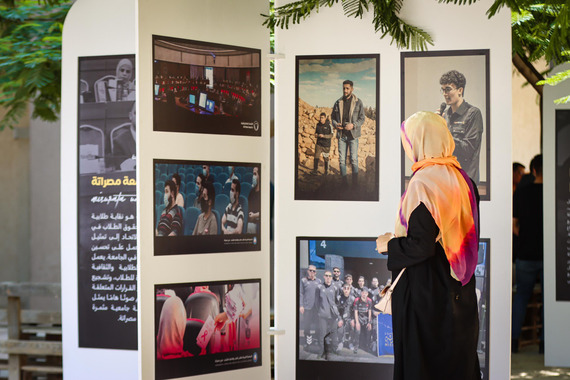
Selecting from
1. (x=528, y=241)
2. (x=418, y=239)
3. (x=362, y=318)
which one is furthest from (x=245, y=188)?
(x=528, y=241)

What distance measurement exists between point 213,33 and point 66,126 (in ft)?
5.18

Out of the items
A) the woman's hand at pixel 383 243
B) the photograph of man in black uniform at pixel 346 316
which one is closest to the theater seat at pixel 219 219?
the photograph of man in black uniform at pixel 346 316

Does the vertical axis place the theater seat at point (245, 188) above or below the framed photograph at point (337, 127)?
below

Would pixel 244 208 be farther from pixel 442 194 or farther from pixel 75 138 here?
pixel 75 138

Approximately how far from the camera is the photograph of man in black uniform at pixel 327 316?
4461 mm

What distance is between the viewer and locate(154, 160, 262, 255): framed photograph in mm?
4207

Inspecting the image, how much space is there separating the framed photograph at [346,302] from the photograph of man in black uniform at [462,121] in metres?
0.71

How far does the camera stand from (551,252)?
6.75 metres

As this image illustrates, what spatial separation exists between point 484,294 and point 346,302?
2.60 feet

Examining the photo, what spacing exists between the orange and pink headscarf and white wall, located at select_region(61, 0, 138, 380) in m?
2.41

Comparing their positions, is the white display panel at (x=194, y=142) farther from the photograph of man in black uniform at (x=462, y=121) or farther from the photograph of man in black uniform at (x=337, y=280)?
the photograph of man in black uniform at (x=462, y=121)

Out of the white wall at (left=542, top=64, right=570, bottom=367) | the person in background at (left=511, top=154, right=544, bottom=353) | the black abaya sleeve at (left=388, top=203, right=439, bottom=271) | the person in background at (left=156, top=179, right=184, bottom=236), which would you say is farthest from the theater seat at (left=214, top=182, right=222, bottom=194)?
the person in background at (left=511, top=154, right=544, bottom=353)

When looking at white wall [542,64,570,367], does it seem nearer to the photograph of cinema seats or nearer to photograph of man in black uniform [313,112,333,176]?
photograph of man in black uniform [313,112,333,176]

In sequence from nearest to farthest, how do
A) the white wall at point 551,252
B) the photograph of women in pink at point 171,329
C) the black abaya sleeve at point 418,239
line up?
the black abaya sleeve at point 418,239
the photograph of women in pink at point 171,329
the white wall at point 551,252
